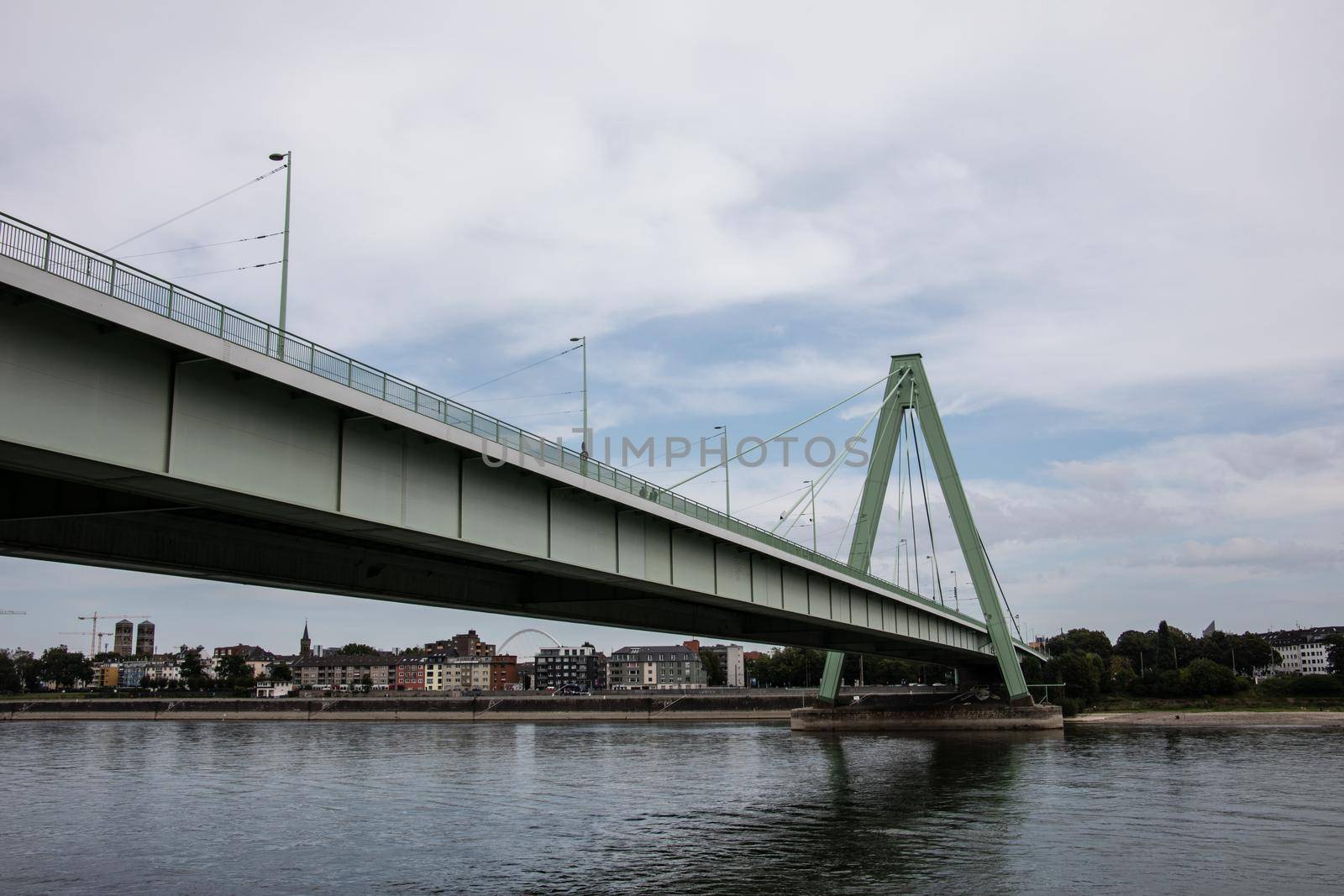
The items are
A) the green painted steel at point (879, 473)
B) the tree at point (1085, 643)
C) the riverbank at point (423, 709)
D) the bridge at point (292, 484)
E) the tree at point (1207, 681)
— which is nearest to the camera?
the bridge at point (292, 484)

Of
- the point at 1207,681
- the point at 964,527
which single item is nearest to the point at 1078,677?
the point at 1207,681

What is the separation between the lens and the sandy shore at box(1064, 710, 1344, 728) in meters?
87.2

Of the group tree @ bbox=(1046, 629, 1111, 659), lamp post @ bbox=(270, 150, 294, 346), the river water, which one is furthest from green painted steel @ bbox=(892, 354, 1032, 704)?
tree @ bbox=(1046, 629, 1111, 659)

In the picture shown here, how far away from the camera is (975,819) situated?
3584cm

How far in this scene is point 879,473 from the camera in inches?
2933

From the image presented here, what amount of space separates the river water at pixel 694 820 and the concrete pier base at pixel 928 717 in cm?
1182

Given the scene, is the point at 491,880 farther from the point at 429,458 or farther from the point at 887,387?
the point at 887,387

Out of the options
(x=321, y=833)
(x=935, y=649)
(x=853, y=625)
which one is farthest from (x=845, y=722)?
(x=321, y=833)

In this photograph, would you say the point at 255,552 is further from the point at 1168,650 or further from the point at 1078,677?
the point at 1168,650

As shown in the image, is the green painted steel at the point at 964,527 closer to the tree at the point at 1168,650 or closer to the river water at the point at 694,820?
the river water at the point at 694,820

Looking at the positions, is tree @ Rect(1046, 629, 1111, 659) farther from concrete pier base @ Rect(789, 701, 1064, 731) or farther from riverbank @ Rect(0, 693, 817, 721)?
concrete pier base @ Rect(789, 701, 1064, 731)

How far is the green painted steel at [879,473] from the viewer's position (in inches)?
2793

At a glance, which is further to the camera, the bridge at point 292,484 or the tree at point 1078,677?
the tree at point 1078,677

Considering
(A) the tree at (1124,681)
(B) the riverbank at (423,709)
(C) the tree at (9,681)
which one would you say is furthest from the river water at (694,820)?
(C) the tree at (9,681)
